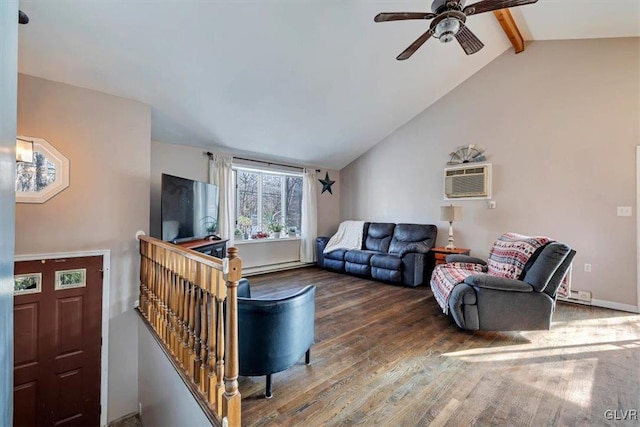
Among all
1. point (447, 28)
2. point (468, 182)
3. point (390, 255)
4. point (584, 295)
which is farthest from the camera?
point (390, 255)

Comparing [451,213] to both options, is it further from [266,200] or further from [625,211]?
[266,200]

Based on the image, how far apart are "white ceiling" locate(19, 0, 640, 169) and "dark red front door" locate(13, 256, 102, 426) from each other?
1693 millimetres

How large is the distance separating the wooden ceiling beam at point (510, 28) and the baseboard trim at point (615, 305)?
373 centimetres

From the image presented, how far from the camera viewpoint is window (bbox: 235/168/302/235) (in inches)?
203

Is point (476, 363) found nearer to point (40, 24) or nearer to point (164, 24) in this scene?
point (164, 24)

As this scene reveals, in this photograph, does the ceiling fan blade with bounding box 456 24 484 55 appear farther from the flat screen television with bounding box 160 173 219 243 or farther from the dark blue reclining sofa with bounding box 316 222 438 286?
the flat screen television with bounding box 160 173 219 243

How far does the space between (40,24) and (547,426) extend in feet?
13.9

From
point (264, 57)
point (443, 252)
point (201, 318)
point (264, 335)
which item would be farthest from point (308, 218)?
point (201, 318)

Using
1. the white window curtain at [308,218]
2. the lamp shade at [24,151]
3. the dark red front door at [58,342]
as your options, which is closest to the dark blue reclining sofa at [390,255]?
the white window curtain at [308,218]

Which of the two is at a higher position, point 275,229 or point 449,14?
point 449,14

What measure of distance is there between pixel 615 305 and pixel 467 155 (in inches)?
109

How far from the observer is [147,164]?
2.79 metres

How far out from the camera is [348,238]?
19.0 ft

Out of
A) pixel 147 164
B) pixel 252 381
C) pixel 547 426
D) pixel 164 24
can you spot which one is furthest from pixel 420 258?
pixel 164 24
